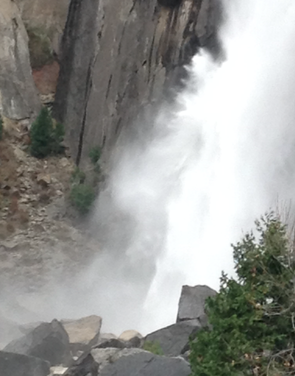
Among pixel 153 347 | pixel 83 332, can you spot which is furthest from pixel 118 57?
pixel 153 347

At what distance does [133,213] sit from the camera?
81.2ft

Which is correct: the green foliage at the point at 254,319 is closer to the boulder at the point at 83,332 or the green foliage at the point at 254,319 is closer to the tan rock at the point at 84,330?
the boulder at the point at 83,332

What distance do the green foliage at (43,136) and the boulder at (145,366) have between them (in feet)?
A: 55.6

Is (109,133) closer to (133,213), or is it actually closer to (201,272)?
(133,213)

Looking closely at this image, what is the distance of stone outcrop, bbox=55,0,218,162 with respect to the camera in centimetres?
2767

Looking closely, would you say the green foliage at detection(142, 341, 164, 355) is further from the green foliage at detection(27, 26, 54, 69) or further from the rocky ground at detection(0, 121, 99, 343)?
the green foliage at detection(27, 26, 54, 69)

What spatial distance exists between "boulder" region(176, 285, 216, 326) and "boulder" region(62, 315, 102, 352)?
224cm

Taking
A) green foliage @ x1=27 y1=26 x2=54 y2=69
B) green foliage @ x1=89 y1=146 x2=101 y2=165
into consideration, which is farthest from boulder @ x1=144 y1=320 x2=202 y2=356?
green foliage @ x1=27 y1=26 x2=54 y2=69

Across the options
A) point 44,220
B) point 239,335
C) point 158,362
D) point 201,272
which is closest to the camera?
point 239,335

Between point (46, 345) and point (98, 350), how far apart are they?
2.38 meters

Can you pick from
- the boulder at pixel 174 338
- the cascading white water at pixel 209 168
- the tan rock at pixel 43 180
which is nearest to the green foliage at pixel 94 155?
the cascading white water at pixel 209 168

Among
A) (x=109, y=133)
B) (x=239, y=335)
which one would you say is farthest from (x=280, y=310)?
(x=109, y=133)

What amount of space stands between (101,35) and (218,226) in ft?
38.2

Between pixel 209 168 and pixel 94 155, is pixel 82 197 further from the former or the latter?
pixel 209 168
